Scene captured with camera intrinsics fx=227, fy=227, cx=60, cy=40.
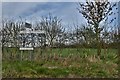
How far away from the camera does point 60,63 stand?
824 centimetres

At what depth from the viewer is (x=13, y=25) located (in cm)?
1000

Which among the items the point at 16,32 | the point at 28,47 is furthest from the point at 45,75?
the point at 16,32

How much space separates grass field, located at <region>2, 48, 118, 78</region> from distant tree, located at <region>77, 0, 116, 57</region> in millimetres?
961

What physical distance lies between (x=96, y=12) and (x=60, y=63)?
9.41 ft

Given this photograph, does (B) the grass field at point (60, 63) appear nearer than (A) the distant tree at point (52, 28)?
Yes

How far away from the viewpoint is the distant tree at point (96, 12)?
9.44 m

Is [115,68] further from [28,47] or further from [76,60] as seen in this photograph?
[28,47]

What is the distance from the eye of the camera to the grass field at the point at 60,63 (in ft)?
24.1

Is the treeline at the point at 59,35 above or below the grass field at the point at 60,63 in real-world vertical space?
above

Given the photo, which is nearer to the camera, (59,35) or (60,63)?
(60,63)

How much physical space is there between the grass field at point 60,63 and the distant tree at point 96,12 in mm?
961

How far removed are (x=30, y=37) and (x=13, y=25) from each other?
948 millimetres

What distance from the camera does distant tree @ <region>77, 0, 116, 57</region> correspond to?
9438mm

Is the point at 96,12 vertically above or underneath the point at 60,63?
above
